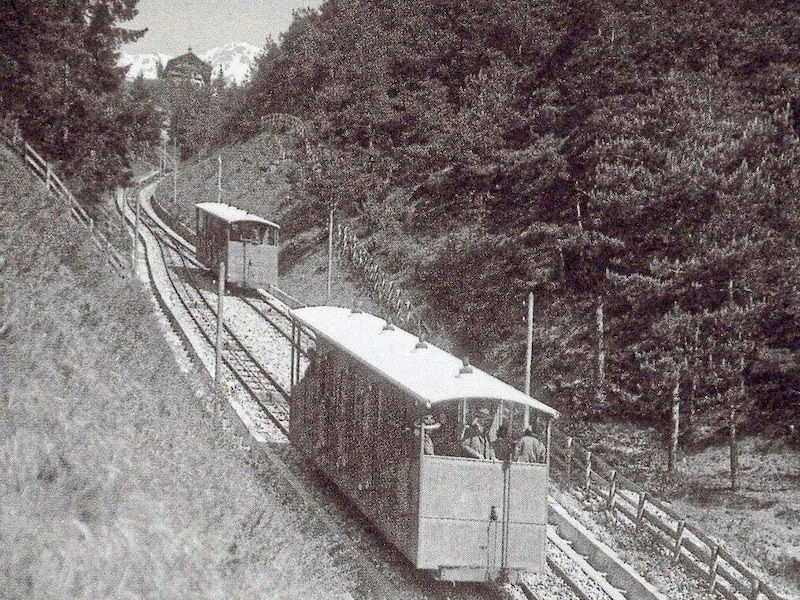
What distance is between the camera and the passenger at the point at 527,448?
11898 millimetres

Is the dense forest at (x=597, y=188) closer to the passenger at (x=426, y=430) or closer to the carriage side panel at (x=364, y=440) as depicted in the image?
the carriage side panel at (x=364, y=440)

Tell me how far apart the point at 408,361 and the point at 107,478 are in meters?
5.13

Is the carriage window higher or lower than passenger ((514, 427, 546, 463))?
higher

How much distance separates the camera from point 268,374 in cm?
2331

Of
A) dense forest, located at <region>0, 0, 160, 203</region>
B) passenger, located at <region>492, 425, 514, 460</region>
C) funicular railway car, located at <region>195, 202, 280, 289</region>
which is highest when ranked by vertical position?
dense forest, located at <region>0, 0, 160, 203</region>

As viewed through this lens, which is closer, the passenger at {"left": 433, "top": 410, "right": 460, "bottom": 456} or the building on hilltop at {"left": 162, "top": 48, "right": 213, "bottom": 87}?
the passenger at {"left": 433, "top": 410, "right": 460, "bottom": 456}

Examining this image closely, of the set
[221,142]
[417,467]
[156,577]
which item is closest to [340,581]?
[417,467]

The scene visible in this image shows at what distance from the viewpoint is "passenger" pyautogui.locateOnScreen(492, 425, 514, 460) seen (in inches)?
475

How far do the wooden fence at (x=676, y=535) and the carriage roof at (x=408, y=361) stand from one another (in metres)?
4.32

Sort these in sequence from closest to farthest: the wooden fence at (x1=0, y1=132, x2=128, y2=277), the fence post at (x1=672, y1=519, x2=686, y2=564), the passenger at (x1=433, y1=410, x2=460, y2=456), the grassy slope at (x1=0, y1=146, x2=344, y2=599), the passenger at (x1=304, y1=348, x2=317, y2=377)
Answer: the grassy slope at (x1=0, y1=146, x2=344, y2=599)
the passenger at (x1=433, y1=410, x2=460, y2=456)
the fence post at (x1=672, y1=519, x2=686, y2=564)
the passenger at (x1=304, y1=348, x2=317, y2=377)
the wooden fence at (x1=0, y1=132, x2=128, y2=277)

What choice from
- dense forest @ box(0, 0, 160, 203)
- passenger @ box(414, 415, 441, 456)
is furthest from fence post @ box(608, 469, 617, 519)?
dense forest @ box(0, 0, 160, 203)

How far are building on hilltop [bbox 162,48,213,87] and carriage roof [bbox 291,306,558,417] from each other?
2736 inches

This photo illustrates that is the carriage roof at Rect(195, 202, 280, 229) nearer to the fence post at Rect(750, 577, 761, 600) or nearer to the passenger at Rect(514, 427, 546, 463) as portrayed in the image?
the passenger at Rect(514, 427, 546, 463)

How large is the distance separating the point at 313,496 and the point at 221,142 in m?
58.1
